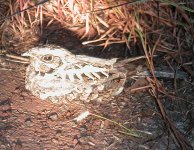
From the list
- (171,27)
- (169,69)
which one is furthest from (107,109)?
(171,27)

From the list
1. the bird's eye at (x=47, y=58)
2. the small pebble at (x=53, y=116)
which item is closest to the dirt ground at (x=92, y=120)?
the small pebble at (x=53, y=116)

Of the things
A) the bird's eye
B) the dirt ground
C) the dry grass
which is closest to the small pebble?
the dirt ground

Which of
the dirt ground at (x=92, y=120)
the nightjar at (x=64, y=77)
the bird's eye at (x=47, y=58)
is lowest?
the dirt ground at (x=92, y=120)

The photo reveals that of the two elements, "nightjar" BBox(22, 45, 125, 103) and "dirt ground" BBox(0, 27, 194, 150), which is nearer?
"dirt ground" BBox(0, 27, 194, 150)

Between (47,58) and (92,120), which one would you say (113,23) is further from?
(92,120)

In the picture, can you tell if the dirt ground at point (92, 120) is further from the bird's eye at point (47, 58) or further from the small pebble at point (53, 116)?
the bird's eye at point (47, 58)

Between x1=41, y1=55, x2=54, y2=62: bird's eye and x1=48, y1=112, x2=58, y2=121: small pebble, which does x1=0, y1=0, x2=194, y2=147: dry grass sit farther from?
x1=48, y1=112, x2=58, y2=121: small pebble

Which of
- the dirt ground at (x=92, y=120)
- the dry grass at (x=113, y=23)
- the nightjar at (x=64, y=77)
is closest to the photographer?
the dirt ground at (x=92, y=120)
